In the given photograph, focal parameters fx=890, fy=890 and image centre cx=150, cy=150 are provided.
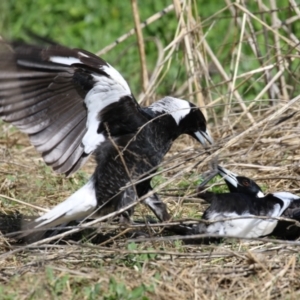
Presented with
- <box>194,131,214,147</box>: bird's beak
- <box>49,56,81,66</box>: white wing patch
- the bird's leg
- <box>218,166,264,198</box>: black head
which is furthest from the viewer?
<box>194,131,214,147</box>: bird's beak

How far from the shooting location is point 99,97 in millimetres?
5691

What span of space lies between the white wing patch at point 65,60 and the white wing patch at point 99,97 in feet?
0.50

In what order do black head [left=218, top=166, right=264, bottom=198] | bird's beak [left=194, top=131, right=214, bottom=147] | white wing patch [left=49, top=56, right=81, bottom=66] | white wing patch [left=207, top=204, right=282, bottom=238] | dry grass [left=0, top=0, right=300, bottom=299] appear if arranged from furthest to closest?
bird's beak [left=194, top=131, right=214, bottom=147] < black head [left=218, top=166, right=264, bottom=198] < white wing patch [left=207, top=204, right=282, bottom=238] < white wing patch [left=49, top=56, right=81, bottom=66] < dry grass [left=0, top=0, right=300, bottom=299]

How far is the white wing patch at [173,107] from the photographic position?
607cm

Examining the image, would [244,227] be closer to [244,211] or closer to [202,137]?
[244,211]

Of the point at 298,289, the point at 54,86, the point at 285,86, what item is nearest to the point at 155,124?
the point at 54,86

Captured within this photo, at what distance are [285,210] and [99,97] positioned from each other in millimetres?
1422

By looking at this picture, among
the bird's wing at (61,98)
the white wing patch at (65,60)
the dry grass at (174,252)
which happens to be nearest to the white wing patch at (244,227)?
the dry grass at (174,252)

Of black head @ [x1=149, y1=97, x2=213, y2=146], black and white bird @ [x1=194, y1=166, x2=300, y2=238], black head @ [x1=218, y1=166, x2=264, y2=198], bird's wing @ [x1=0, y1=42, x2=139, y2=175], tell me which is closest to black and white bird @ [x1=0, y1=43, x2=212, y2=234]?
bird's wing @ [x1=0, y1=42, x2=139, y2=175]

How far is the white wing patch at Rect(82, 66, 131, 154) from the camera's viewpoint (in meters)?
5.60

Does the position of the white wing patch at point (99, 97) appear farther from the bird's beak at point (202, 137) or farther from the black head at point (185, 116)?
the bird's beak at point (202, 137)

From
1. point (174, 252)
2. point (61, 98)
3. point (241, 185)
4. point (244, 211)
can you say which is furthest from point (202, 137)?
point (174, 252)

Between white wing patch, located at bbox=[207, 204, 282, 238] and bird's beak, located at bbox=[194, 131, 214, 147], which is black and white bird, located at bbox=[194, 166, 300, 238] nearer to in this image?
white wing patch, located at bbox=[207, 204, 282, 238]

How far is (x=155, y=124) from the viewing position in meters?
5.89
